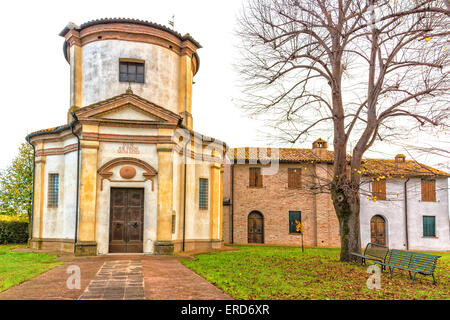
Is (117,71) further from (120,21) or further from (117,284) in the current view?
(117,284)

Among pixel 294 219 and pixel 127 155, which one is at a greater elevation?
pixel 127 155

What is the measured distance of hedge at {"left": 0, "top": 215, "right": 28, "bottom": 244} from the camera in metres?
22.5

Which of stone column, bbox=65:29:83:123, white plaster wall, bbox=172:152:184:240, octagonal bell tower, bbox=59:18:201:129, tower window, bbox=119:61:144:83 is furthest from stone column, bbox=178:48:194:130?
stone column, bbox=65:29:83:123

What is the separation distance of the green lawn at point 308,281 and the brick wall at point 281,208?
12.9 metres

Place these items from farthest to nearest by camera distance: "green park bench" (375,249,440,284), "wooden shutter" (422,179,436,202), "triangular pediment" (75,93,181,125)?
"wooden shutter" (422,179,436,202)
"triangular pediment" (75,93,181,125)
"green park bench" (375,249,440,284)

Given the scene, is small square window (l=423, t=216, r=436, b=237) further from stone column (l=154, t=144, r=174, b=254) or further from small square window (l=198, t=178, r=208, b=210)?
stone column (l=154, t=144, r=174, b=254)

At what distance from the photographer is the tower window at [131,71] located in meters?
17.0

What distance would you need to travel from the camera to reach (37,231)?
16.5 meters

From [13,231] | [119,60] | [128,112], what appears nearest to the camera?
[128,112]

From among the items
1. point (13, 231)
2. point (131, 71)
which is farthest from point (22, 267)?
point (13, 231)

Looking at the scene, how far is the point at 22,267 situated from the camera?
11.4 m

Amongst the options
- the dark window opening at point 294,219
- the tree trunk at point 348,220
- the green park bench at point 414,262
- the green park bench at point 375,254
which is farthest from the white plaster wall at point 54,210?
the dark window opening at point 294,219

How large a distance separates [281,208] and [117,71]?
14.9 metres

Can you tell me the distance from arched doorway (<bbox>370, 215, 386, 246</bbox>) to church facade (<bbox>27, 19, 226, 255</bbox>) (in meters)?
13.7
